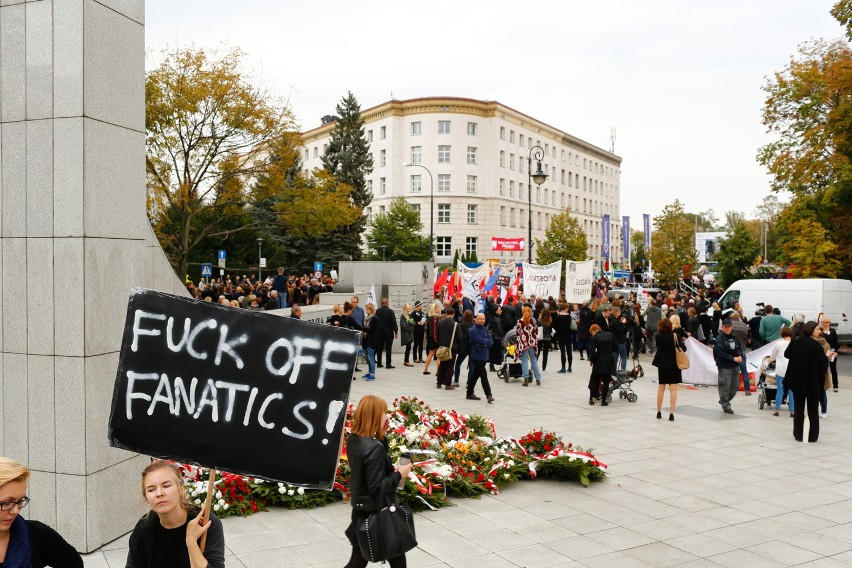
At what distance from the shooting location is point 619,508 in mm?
7930

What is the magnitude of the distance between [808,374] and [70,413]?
33.2 ft

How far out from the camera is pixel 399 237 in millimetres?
65000

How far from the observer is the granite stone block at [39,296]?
6.30 m

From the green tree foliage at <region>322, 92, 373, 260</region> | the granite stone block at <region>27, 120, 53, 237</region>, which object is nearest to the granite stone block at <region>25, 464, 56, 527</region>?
the granite stone block at <region>27, 120, 53, 237</region>

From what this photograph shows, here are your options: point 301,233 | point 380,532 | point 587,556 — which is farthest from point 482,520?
point 301,233

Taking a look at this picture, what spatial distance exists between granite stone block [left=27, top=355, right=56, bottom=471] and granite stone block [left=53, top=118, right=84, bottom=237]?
1.16 metres

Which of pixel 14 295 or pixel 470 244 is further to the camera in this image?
pixel 470 244

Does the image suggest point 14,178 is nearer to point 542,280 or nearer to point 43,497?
point 43,497

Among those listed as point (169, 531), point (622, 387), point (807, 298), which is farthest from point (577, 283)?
point (169, 531)

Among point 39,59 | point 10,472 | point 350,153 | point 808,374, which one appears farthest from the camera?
point 350,153

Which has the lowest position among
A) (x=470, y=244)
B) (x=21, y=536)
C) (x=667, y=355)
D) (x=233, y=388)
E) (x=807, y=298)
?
(x=667, y=355)

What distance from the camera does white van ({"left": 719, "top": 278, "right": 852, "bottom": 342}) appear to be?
23.5m

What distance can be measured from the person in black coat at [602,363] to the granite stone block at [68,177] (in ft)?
33.5

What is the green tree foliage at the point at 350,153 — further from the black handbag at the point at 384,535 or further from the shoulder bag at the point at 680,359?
the black handbag at the point at 384,535
